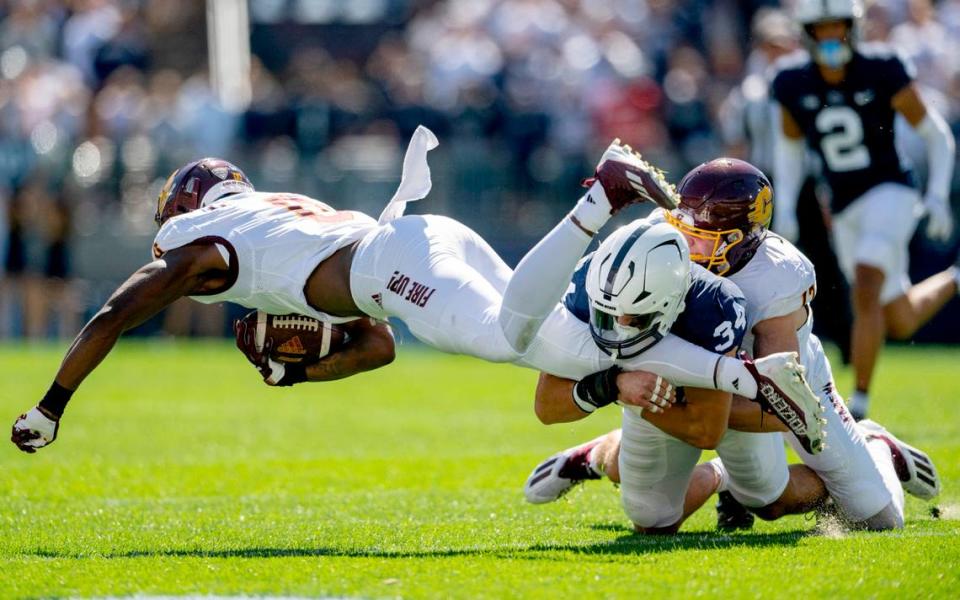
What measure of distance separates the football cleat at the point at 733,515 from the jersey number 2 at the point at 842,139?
10.2 feet

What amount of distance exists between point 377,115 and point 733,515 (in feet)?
32.8

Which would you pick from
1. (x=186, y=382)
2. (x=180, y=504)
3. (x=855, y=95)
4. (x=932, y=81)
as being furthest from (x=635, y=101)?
(x=180, y=504)

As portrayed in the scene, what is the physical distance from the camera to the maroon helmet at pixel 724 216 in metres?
4.73

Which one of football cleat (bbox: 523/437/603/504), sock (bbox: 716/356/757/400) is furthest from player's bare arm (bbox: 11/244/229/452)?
sock (bbox: 716/356/757/400)

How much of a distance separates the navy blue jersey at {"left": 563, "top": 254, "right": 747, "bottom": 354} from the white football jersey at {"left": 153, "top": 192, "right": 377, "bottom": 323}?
1.26 meters

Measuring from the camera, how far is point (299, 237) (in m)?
5.13

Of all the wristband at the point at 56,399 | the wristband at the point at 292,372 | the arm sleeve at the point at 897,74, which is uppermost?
the arm sleeve at the point at 897,74

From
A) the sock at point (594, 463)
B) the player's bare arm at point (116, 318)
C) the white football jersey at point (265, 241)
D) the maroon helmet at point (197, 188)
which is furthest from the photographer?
the maroon helmet at point (197, 188)

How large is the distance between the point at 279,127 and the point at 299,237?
32.1 feet

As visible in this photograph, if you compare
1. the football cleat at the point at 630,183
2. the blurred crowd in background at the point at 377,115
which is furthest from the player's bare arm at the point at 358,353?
the blurred crowd in background at the point at 377,115

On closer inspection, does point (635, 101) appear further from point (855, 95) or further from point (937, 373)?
point (855, 95)

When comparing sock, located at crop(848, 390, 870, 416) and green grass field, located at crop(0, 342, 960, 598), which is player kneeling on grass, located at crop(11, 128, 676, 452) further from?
sock, located at crop(848, 390, 870, 416)

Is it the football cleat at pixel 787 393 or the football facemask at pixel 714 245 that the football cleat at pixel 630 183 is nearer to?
the football facemask at pixel 714 245

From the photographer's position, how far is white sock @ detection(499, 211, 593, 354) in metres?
4.43
